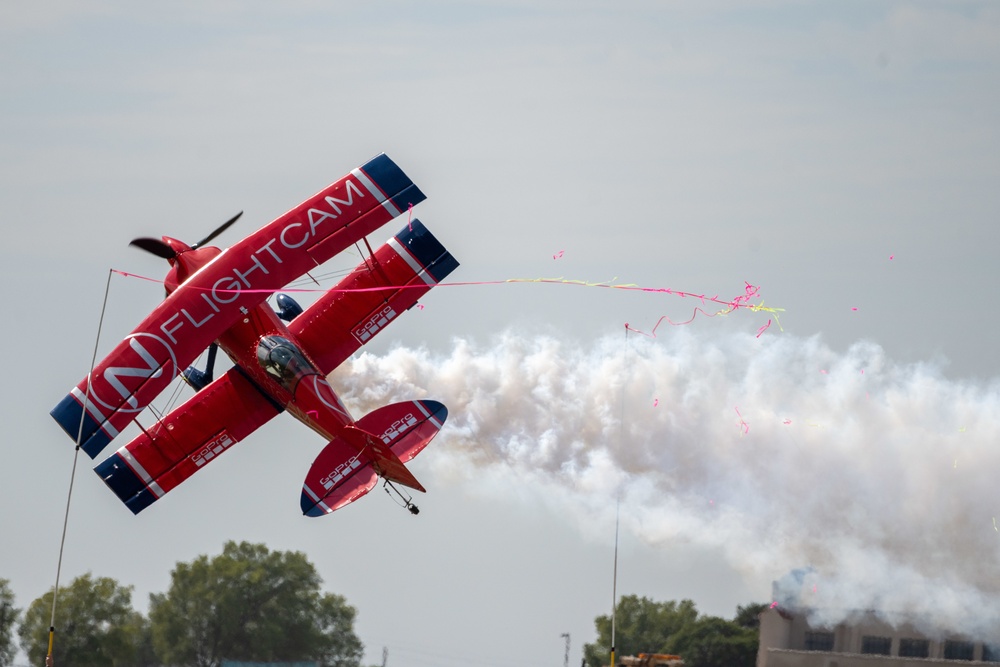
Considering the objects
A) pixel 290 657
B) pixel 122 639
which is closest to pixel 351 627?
pixel 290 657

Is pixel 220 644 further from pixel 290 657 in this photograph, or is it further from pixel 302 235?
pixel 302 235

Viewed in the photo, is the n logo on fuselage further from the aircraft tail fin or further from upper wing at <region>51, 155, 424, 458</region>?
the aircraft tail fin

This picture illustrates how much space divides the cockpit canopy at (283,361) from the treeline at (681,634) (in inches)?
1058

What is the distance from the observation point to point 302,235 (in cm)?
5344

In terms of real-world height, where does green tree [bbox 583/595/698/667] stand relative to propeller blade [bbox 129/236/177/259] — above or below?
below

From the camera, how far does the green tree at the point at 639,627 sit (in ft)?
283

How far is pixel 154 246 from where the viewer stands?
5556 centimetres

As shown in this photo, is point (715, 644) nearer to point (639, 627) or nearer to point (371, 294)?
point (639, 627)

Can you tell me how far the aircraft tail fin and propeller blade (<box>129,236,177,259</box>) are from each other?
7.57 m

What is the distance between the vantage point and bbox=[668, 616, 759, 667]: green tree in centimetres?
7978

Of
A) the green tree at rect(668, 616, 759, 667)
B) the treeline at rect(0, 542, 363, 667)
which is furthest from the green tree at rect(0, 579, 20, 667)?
the green tree at rect(668, 616, 759, 667)

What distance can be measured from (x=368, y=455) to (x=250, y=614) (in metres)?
29.1

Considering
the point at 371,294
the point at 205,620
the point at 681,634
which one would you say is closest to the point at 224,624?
the point at 205,620

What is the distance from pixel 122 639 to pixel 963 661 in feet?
108
